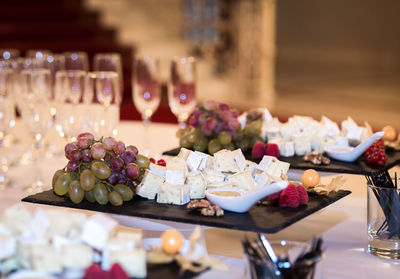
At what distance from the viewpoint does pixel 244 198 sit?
5.02 feet

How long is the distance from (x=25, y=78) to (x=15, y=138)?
94cm

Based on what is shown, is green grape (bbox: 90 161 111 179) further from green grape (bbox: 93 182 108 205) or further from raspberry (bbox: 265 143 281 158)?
raspberry (bbox: 265 143 281 158)

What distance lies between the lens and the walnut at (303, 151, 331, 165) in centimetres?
213

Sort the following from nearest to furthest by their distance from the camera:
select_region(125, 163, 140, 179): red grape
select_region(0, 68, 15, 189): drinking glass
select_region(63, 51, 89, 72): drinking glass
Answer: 1. select_region(125, 163, 140, 179): red grape
2. select_region(0, 68, 15, 189): drinking glass
3. select_region(63, 51, 89, 72): drinking glass

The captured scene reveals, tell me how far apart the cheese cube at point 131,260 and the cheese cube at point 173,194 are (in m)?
0.44

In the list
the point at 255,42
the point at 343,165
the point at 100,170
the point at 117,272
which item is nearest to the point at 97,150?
the point at 100,170

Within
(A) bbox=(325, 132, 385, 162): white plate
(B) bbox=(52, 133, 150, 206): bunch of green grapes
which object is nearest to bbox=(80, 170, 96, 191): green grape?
(B) bbox=(52, 133, 150, 206): bunch of green grapes

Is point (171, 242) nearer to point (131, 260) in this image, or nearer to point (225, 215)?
point (131, 260)

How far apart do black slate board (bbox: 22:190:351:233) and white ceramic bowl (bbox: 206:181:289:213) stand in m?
0.02

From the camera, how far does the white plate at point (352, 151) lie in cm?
210

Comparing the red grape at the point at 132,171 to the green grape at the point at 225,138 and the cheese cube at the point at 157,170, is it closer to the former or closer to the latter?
the cheese cube at the point at 157,170

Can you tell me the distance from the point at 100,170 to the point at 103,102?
81 centimetres

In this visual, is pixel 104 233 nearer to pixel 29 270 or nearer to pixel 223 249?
pixel 29 270

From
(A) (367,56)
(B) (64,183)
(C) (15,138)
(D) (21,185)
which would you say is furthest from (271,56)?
(B) (64,183)
